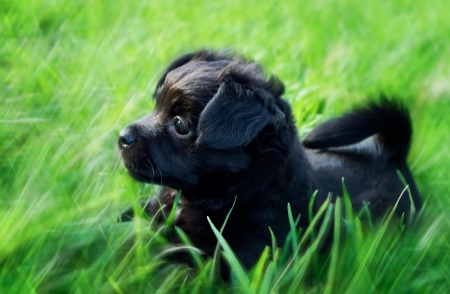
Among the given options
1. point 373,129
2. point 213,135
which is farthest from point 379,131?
point 213,135

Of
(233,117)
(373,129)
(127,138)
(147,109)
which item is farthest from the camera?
(147,109)

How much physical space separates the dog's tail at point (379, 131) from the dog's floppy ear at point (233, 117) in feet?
1.96

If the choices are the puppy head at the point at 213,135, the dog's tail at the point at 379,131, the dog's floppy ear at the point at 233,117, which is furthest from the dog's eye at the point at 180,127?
the dog's tail at the point at 379,131

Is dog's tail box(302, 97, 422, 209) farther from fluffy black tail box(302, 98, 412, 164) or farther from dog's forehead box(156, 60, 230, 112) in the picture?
dog's forehead box(156, 60, 230, 112)

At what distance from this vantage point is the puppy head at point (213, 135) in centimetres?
207

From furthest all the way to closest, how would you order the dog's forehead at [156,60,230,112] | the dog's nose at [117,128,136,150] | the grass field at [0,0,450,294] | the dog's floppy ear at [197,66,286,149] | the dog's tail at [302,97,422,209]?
1. the dog's tail at [302,97,422,209]
2. the dog's nose at [117,128,136,150]
3. the dog's forehead at [156,60,230,112]
4. the dog's floppy ear at [197,66,286,149]
5. the grass field at [0,0,450,294]

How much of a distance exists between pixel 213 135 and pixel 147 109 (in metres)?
1.16

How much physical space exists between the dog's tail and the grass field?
23 cm

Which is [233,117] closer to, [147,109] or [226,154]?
[226,154]

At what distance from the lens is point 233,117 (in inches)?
80.8

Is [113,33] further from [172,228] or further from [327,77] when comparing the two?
[172,228]

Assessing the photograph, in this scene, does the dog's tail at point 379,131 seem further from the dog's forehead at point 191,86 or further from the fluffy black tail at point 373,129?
the dog's forehead at point 191,86

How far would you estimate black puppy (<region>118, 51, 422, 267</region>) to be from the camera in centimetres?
208

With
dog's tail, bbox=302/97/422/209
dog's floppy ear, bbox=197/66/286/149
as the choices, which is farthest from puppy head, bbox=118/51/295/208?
dog's tail, bbox=302/97/422/209
